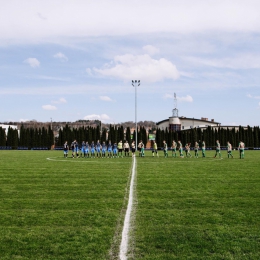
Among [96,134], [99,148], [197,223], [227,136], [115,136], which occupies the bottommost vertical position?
[197,223]

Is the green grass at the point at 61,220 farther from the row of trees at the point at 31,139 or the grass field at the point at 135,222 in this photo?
the row of trees at the point at 31,139

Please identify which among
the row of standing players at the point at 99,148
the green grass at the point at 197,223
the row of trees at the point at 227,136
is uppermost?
the row of trees at the point at 227,136

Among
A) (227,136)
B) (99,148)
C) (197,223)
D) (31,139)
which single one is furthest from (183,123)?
(197,223)

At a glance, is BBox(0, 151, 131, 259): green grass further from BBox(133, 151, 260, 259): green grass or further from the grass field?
BBox(133, 151, 260, 259): green grass

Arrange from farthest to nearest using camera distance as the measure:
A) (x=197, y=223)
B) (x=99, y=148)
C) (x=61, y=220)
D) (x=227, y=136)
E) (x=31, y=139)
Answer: (x=31, y=139) → (x=227, y=136) → (x=99, y=148) → (x=61, y=220) → (x=197, y=223)

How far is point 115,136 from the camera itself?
92.9m

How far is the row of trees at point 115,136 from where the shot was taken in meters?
87.6

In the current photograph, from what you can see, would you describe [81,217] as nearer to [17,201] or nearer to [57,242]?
[57,242]

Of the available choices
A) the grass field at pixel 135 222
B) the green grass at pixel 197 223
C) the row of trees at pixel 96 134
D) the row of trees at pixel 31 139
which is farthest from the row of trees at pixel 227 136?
the green grass at pixel 197 223

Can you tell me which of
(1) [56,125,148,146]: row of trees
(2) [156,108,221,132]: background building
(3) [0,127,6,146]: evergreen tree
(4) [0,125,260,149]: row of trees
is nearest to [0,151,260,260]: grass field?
(4) [0,125,260,149]: row of trees

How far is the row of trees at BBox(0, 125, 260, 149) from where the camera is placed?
87.6 m

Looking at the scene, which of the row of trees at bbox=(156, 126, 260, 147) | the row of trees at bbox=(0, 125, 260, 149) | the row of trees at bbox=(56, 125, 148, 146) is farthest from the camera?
the row of trees at bbox=(56, 125, 148, 146)

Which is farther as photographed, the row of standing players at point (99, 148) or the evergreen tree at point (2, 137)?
the evergreen tree at point (2, 137)

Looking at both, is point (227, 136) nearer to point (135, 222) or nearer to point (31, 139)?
point (31, 139)
